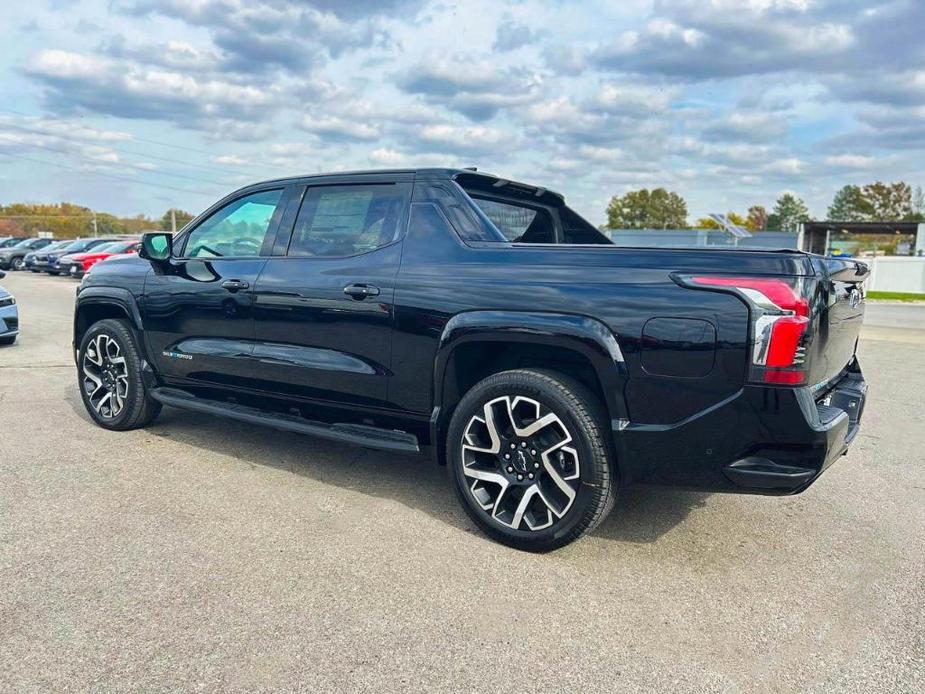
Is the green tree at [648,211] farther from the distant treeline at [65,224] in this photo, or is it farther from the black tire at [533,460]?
the black tire at [533,460]

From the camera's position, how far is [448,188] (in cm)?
390

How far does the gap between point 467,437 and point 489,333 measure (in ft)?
1.69

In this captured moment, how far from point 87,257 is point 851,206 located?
3344 inches

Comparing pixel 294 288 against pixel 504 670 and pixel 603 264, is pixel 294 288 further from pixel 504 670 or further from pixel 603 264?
pixel 504 670

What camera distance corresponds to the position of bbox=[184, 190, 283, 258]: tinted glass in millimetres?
4578

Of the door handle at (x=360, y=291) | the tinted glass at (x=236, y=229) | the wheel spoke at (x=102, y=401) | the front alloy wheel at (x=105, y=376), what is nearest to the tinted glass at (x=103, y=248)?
the front alloy wheel at (x=105, y=376)

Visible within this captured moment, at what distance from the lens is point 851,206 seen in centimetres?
8512

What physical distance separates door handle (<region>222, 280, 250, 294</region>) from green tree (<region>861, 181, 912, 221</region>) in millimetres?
86655

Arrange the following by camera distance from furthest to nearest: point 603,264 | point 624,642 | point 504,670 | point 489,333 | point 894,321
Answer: point 894,321, point 489,333, point 603,264, point 624,642, point 504,670

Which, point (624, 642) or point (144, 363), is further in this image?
point (144, 363)

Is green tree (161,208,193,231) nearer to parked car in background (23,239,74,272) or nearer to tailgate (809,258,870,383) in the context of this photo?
parked car in background (23,239,74,272)

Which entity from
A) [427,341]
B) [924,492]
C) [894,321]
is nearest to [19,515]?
[427,341]

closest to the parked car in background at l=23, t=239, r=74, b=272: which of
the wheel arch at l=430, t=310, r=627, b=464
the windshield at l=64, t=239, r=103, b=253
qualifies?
the windshield at l=64, t=239, r=103, b=253

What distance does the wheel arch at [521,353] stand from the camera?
316 centimetres
